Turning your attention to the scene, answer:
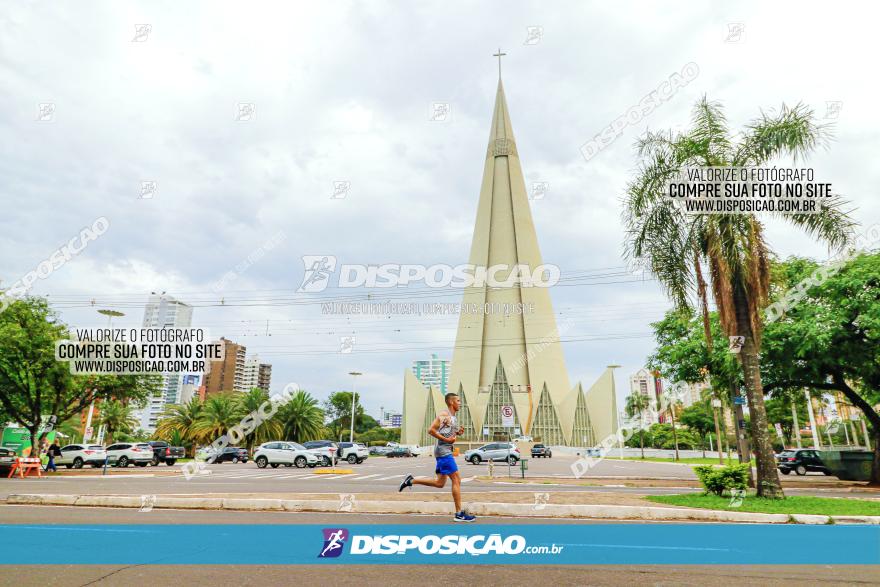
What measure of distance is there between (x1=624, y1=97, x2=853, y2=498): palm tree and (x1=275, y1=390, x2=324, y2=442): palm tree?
47.3 m

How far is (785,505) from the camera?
395 inches

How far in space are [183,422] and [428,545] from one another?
176 feet

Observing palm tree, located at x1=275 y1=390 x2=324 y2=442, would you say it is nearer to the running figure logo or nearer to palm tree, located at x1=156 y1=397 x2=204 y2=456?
palm tree, located at x1=156 y1=397 x2=204 y2=456

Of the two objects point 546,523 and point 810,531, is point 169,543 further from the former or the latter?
point 810,531

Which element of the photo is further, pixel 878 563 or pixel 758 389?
pixel 758 389

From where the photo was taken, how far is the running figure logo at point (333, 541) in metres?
5.57

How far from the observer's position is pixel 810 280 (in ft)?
56.9

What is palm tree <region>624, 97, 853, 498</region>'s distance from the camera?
1175 cm

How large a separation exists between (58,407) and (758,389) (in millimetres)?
31713

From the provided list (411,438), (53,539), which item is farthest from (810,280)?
(411,438)

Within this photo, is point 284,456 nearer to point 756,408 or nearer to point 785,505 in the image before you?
point 756,408

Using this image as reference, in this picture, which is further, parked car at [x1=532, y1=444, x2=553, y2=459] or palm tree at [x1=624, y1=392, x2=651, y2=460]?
palm tree at [x1=624, y1=392, x2=651, y2=460]

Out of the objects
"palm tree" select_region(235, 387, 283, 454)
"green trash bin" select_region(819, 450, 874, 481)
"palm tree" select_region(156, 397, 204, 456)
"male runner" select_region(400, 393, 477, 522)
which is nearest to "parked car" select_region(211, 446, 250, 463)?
"palm tree" select_region(235, 387, 283, 454)

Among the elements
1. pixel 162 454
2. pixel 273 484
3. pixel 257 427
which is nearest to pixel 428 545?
pixel 273 484
